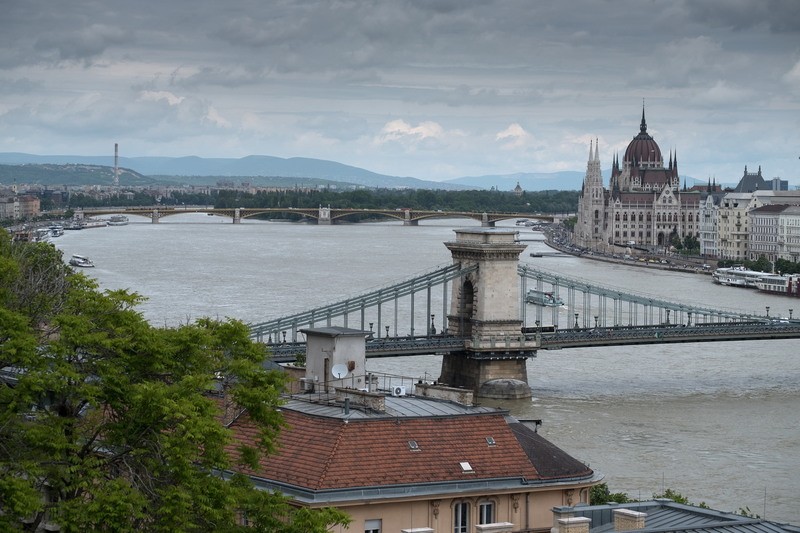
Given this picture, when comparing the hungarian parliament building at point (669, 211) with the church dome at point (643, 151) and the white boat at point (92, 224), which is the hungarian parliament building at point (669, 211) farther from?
the white boat at point (92, 224)

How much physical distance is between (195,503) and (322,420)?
4.01 meters

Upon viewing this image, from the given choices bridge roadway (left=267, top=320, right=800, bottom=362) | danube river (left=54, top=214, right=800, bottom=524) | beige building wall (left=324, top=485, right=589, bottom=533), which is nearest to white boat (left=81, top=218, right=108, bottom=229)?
danube river (left=54, top=214, right=800, bottom=524)

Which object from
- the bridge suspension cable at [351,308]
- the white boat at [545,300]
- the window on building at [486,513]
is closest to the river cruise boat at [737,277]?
the white boat at [545,300]

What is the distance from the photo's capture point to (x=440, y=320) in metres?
62.5

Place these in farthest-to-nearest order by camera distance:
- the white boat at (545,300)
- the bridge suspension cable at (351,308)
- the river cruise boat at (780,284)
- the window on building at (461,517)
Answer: the river cruise boat at (780,284), the white boat at (545,300), the bridge suspension cable at (351,308), the window on building at (461,517)

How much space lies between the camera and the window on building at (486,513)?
65.2ft

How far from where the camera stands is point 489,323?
45406 millimetres

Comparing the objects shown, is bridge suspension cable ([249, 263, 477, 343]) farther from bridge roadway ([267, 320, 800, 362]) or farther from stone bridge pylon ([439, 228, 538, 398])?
bridge roadway ([267, 320, 800, 362])

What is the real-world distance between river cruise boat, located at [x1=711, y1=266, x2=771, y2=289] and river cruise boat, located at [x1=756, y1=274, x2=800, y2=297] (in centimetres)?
106

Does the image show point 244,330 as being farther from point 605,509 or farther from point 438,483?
point 605,509

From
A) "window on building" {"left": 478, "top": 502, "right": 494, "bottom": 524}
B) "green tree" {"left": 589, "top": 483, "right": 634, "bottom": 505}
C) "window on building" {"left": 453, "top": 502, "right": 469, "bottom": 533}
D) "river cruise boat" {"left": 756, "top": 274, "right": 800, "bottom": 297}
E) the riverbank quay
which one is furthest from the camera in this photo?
the riverbank quay

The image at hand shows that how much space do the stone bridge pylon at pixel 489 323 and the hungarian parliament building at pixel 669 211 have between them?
270ft

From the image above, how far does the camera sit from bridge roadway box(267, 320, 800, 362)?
4466 cm

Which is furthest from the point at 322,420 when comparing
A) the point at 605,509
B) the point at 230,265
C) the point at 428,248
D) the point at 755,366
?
the point at 428,248
